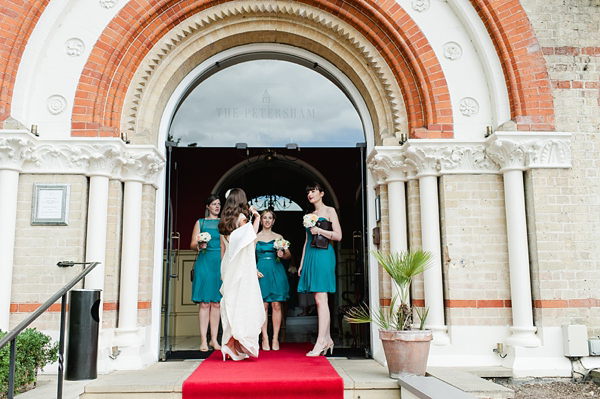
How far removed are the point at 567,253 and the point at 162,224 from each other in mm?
4589

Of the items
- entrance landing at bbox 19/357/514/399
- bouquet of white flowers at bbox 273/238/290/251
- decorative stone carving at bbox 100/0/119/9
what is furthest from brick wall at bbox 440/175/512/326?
decorative stone carving at bbox 100/0/119/9

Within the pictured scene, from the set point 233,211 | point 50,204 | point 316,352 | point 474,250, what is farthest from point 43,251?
point 474,250

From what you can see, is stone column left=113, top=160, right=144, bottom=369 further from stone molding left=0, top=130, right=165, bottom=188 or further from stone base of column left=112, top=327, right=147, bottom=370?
stone molding left=0, top=130, right=165, bottom=188

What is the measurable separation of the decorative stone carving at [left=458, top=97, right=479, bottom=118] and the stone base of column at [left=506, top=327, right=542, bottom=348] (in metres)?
2.41

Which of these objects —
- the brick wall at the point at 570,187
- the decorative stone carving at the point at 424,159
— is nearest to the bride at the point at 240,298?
the decorative stone carving at the point at 424,159

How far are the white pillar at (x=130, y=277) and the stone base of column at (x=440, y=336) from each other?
3.16 metres

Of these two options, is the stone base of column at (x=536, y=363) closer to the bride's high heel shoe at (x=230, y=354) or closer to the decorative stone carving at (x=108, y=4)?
the bride's high heel shoe at (x=230, y=354)

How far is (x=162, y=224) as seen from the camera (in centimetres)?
649

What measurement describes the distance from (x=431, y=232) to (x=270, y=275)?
2.05 meters

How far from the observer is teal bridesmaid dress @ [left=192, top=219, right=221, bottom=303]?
21.5ft

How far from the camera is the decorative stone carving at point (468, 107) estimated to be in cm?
612

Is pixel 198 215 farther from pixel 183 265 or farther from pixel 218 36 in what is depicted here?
pixel 218 36

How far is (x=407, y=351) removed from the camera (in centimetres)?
477

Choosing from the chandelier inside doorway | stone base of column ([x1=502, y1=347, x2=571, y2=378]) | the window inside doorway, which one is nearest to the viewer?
stone base of column ([x1=502, y1=347, x2=571, y2=378])
